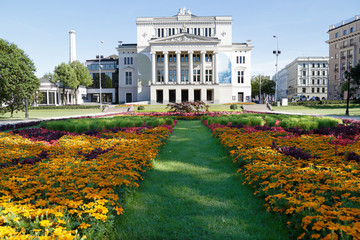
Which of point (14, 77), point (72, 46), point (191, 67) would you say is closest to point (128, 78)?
point (191, 67)

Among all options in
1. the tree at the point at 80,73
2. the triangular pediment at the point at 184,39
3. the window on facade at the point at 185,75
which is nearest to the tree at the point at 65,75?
the tree at the point at 80,73

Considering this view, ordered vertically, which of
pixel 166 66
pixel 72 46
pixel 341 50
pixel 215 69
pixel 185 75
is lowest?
pixel 185 75

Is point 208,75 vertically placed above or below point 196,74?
below

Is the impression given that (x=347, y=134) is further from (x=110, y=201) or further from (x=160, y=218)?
(x=110, y=201)

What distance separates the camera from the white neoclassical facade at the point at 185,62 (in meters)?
60.6

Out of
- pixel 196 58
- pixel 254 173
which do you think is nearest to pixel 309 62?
pixel 196 58

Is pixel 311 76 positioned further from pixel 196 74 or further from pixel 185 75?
pixel 185 75

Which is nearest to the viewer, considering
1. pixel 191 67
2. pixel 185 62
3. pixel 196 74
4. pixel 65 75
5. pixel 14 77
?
pixel 14 77

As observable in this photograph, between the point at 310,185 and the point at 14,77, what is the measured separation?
29824 mm

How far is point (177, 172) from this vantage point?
6434 millimetres

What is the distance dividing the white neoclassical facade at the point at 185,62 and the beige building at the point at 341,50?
37.4m

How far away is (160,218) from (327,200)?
109 inches

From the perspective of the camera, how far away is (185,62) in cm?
6481

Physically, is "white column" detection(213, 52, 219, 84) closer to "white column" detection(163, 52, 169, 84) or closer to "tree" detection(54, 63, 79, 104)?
"white column" detection(163, 52, 169, 84)
